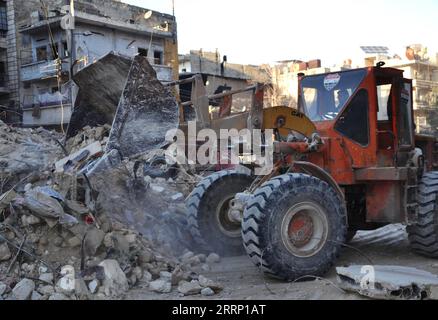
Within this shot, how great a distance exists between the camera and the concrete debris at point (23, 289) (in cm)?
456

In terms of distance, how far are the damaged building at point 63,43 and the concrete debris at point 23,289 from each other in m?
24.0

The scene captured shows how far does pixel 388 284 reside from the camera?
4.57 meters

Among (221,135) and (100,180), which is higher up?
(221,135)

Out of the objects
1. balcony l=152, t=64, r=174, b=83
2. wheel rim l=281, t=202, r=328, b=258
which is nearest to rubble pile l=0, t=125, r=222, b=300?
wheel rim l=281, t=202, r=328, b=258

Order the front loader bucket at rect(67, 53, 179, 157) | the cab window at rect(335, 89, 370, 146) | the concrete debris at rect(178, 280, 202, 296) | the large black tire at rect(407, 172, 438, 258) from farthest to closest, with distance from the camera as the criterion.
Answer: the large black tire at rect(407, 172, 438, 258)
the cab window at rect(335, 89, 370, 146)
the front loader bucket at rect(67, 53, 179, 157)
the concrete debris at rect(178, 280, 202, 296)

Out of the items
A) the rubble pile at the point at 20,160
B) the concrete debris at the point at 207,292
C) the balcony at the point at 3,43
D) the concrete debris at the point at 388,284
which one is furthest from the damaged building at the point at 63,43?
the concrete debris at the point at 388,284

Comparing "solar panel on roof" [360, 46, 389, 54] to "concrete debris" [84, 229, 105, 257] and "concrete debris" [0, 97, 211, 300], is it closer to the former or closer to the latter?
"concrete debris" [0, 97, 211, 300]

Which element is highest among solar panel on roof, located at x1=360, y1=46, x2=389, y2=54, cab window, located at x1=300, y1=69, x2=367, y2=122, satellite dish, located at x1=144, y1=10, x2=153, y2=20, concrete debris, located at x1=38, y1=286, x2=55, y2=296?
satellite dish, located at x1=144, y1=10, x2=153, y2=20

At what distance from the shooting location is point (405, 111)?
6.88 m

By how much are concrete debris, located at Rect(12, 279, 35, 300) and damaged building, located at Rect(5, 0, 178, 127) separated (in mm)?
24025

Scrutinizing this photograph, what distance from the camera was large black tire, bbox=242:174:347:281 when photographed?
5125mm
